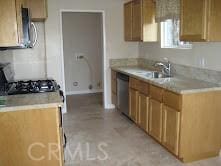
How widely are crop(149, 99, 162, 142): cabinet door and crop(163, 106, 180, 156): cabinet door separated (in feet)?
0.39

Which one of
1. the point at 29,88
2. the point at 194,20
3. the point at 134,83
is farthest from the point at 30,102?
the point at 134,83

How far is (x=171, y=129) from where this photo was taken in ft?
10.0

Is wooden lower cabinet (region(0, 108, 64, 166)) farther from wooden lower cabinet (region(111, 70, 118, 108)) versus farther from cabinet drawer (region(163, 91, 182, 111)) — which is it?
wooden lower cabinet (region(111, 70, 118, 108))

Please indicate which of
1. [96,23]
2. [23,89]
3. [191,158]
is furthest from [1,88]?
[96,23]

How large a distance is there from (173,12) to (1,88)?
2.54 meters

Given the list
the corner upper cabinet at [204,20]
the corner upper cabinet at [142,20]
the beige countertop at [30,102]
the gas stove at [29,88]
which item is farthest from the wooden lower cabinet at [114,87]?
the beige countertop at [30,102]

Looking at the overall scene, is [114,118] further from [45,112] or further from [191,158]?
[45,112]

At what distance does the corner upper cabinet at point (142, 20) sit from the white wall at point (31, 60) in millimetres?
1746

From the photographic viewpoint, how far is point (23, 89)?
10.2 feet

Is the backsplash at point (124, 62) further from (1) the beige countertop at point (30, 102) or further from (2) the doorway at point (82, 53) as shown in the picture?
(1) the beige countertop at point (30, 102)

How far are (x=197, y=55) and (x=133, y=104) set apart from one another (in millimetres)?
1360

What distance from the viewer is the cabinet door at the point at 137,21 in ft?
14.0

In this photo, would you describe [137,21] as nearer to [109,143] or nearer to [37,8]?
[37,8]

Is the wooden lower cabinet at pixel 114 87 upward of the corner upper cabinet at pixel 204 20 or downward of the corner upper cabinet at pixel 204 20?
downward
